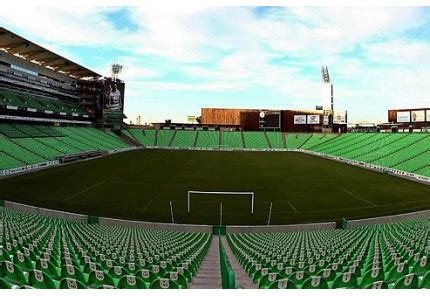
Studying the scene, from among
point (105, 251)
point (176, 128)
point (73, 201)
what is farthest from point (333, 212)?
point (176, 128)

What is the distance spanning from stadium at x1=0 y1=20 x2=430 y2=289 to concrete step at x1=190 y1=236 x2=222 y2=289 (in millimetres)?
57

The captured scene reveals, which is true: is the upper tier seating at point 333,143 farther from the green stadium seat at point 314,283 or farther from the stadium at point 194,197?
the green stadium seat at point 314,283

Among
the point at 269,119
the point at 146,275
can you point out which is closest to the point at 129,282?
the point at 146,275

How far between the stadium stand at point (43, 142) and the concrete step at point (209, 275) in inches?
1415

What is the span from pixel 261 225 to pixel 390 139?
50.1 meters

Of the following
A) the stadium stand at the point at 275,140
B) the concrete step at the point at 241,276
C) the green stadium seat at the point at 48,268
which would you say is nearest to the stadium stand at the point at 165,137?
the stadium stand at the point at 275,140

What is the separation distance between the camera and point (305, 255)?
399 inches

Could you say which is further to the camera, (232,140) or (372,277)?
(232,140)

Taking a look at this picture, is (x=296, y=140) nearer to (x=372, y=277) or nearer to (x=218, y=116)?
(x=218, y=116)

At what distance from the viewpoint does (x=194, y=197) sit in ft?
95.0

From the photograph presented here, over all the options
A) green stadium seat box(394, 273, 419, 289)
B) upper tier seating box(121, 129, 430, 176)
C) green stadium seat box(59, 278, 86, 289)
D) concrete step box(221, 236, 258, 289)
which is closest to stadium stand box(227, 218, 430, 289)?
green stadium seat box(394, 273, 419, 289)

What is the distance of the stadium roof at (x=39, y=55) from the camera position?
5622 centimetres

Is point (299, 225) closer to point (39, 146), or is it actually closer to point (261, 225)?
point (261, 225)

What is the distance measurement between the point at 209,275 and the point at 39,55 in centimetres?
7049
